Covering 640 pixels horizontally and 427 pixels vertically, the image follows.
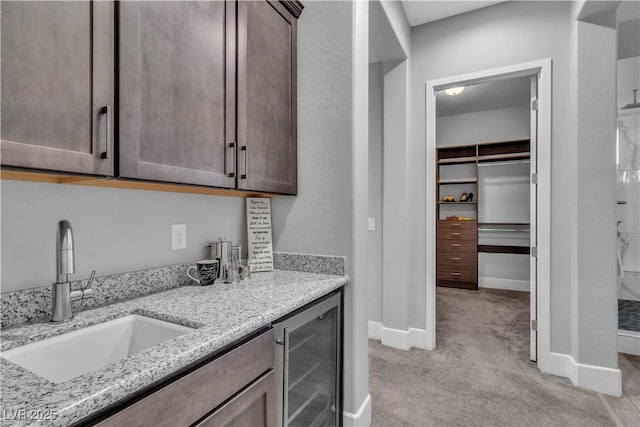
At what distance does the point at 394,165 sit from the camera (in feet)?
9.20

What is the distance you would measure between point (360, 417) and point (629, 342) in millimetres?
2609

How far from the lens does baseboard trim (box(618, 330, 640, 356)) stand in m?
2.61

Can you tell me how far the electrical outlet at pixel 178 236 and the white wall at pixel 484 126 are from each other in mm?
5050

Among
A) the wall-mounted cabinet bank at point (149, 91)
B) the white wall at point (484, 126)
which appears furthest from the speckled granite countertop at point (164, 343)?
the white wall at point (484, 126)

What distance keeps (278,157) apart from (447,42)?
216 centimetres

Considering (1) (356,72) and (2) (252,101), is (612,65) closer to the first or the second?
(1) (356,72)

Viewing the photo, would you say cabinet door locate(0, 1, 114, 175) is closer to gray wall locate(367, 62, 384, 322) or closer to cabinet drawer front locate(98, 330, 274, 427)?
cabinet drawer front locate(98, 330, 274, 427)

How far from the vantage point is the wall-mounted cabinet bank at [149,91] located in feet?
2.42

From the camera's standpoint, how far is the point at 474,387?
2148mm

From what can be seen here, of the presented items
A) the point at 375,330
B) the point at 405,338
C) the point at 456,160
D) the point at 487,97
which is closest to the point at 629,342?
the point at 405,338

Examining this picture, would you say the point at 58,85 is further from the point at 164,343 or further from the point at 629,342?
the point at 629,342

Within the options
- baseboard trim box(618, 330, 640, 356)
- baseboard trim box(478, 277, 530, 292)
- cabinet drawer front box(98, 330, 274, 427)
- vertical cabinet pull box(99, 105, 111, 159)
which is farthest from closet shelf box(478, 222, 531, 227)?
vertical cabinet pull box(99, 105, 111, 159)

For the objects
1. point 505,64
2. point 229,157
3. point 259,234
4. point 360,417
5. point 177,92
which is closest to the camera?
point 177,92

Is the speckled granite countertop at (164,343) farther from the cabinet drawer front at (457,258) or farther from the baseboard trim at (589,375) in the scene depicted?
the cabinet drawer front at (457,258)
